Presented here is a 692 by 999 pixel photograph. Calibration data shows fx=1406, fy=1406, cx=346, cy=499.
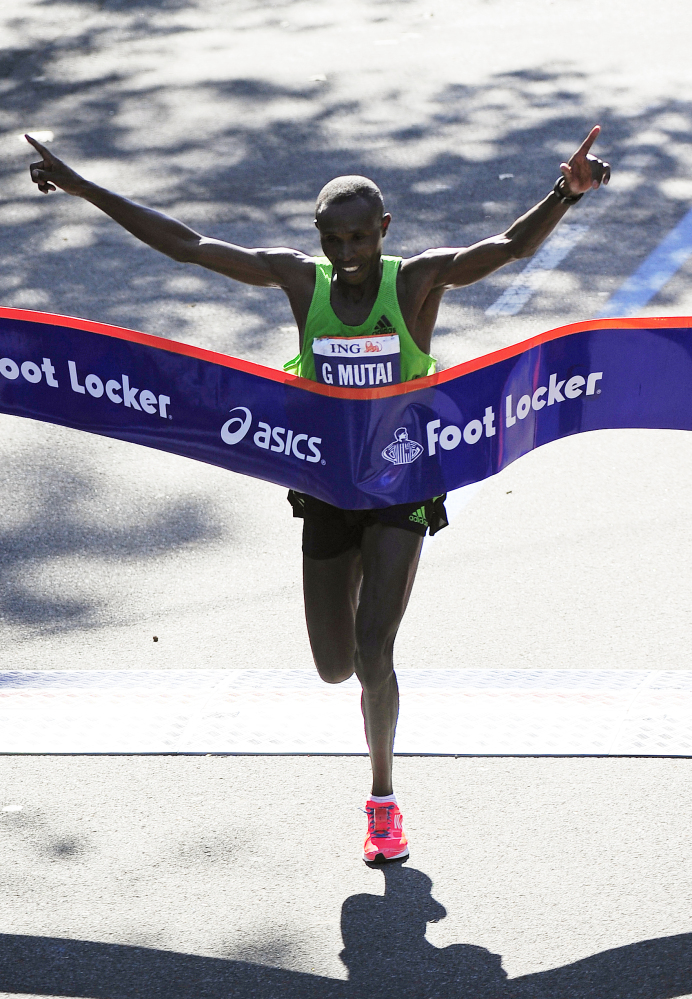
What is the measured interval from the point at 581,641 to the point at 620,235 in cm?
508

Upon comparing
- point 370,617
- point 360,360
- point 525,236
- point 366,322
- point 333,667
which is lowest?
point 333,667

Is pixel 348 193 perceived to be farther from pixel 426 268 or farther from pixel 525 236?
pixel 525 236

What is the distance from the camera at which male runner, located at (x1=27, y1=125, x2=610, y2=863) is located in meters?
4.28

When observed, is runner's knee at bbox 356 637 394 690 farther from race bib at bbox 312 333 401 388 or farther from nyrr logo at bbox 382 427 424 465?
race bib at bbox 312 333 401 388

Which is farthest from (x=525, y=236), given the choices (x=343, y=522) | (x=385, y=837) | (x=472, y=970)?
(x=472, y=970)

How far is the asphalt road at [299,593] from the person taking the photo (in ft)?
13.7

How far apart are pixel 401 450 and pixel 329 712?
131 cm

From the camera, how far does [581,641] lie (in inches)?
227

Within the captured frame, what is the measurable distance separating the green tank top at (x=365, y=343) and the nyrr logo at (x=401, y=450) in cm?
18

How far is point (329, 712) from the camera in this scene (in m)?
5.36

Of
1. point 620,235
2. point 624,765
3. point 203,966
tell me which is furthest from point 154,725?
point 620,235

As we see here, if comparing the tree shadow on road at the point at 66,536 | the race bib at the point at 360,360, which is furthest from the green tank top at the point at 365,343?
the tree shadow on road at the point at 66,536

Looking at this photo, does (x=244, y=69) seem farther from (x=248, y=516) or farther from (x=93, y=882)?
(x=93, y=882)

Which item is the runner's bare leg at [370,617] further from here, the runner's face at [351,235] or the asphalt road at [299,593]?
the runner's face at [351,235]
